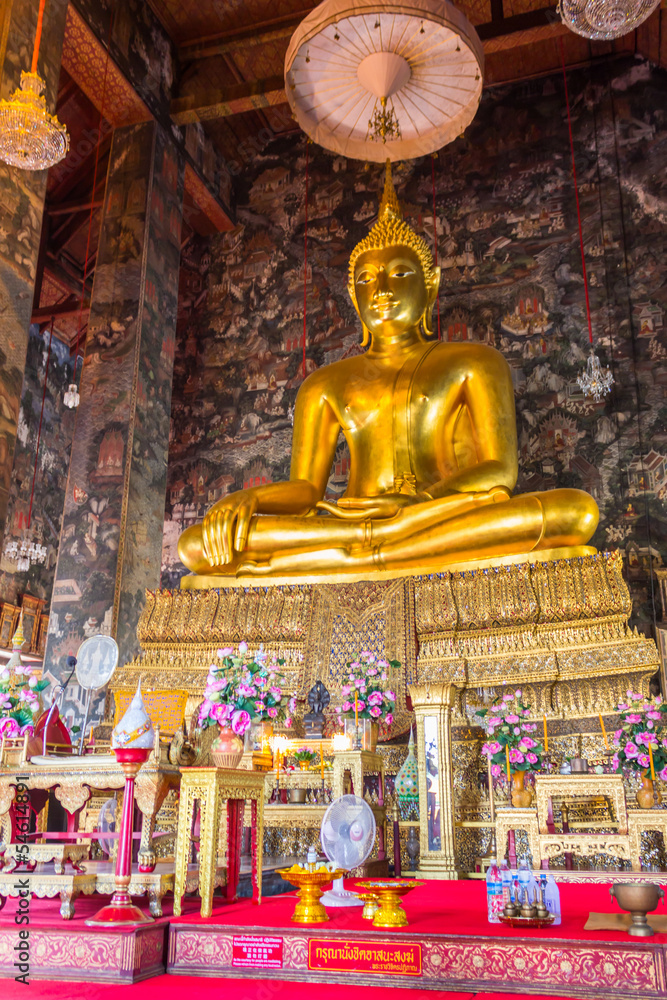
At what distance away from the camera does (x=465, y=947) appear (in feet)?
7.68

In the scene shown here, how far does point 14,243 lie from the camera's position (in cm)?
543

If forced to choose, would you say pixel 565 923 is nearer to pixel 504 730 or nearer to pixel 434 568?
pixel 504 730

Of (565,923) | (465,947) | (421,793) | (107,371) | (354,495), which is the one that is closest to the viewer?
(465,947)

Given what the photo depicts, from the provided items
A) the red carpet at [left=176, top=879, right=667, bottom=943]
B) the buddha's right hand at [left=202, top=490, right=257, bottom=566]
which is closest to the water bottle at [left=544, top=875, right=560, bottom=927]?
the red carpet at [left=176, top=879, right=667, bottom=943]

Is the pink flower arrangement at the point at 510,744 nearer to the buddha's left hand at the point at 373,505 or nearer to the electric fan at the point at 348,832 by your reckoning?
the electric fan at the point at 348,832

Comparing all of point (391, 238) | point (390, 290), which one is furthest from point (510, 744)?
point (391, 238)

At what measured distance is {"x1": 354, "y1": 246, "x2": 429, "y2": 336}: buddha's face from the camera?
22.7 feet

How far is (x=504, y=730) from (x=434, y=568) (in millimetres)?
1601

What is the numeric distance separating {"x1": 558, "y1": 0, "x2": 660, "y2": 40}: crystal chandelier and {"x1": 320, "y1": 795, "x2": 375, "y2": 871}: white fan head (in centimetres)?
424

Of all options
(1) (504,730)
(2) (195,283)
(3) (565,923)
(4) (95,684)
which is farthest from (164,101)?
(3) (565,923)

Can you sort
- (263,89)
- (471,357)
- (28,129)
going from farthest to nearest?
(263,89), (471,357), (28,129)

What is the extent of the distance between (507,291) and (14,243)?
4524 millimetres

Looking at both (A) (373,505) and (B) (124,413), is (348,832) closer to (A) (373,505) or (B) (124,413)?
(A) (373,505)

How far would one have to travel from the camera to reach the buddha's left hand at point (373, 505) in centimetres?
582
